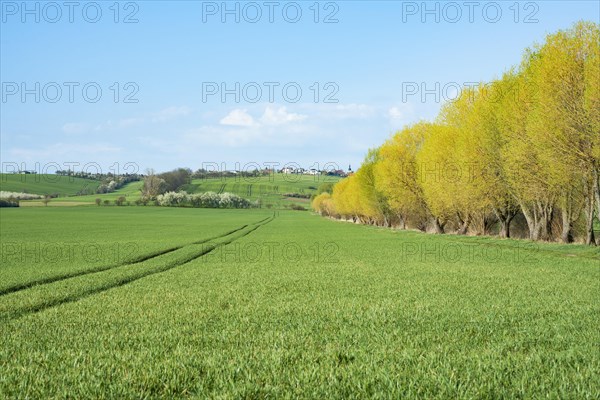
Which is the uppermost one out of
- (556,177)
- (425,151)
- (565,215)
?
(425,151)

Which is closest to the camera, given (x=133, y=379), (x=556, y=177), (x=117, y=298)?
(x=133, y=379)

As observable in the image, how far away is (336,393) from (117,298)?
11.5 meters

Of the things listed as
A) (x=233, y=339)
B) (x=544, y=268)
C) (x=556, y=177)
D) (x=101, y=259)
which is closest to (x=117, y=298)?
(x=233, y=339)

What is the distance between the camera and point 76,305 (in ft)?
48.3

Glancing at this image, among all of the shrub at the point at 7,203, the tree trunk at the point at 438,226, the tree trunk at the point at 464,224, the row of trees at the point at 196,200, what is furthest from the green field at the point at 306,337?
the row of trees at the point at 196,200

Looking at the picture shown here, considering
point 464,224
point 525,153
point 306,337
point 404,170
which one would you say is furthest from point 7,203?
point 306,337

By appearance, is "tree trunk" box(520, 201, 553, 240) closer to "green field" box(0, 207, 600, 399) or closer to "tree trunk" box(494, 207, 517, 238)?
"tree trunk" box(494, 207, 517, 238)

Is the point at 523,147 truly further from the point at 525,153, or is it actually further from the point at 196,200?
the point at 196,200

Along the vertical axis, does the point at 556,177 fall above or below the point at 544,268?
above

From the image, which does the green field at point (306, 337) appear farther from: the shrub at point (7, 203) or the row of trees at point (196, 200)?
the row of trees at point (196, 200)

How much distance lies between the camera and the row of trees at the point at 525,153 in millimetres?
34406

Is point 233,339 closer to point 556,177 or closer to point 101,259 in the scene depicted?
point 101,259

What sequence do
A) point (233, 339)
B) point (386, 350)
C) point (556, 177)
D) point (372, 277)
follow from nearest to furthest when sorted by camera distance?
point (386, 350)
point (233, 339)
point (372, 277)
point (556, 177)

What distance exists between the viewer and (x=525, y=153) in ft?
127
